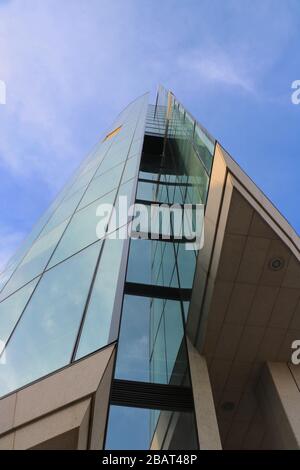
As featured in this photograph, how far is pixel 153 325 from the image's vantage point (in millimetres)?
9422

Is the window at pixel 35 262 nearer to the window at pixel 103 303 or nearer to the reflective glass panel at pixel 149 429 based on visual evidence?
the window at pixel 103 303

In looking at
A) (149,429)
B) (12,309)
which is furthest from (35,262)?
(149,429)

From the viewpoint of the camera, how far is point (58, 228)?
1272 cm

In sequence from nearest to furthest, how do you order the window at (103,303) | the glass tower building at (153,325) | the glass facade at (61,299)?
the glass tower building at (153,325), the window at (103,303), the glass facade at (61,299)

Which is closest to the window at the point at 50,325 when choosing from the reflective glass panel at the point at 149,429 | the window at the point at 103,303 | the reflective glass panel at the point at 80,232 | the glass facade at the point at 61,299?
the glass facade at the point at 61,299

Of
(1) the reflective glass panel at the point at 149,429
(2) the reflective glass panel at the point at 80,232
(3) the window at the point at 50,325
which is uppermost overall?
(2) the reflective glass panel at the point at 80,232

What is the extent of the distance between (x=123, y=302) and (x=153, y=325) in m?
0.79

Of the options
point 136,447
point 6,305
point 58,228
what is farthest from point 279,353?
point 58,228

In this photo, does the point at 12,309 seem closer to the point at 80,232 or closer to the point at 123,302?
the point at 123,302

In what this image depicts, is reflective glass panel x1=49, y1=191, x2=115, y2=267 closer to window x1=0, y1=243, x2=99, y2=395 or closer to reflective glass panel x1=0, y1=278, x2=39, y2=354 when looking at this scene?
window x1=0, y1=243, x2=99, y2=395

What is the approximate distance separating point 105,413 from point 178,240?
6496 millimetres

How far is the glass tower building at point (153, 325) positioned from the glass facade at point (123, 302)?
3 centimetres

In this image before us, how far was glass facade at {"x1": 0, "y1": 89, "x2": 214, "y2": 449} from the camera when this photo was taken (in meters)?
6.84

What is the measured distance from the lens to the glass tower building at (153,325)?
222 inches
